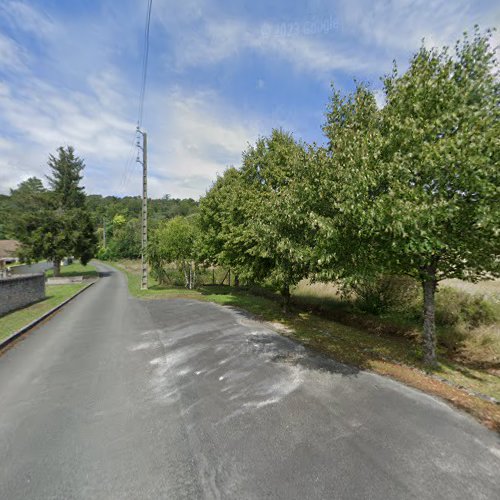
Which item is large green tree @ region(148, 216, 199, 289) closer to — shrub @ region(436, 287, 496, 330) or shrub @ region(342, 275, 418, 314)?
shrub @ region(342, 275, 418, 314)

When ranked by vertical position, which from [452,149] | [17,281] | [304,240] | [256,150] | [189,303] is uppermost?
[256,150]

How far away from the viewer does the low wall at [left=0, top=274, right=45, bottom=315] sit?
12853 millimetres

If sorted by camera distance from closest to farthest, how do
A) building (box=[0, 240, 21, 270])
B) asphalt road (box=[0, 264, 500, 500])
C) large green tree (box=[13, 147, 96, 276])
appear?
asphalt road (box=[0, 264, 500, 500]), large green tree (box=[13, 147, 96, 276]), building (box=[0, 240, 21, 270])

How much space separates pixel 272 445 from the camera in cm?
410

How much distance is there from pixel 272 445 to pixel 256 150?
1349 cm

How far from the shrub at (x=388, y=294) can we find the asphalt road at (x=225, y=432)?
6.95 metres

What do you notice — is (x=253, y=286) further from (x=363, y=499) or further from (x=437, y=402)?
(x=363, y=499)

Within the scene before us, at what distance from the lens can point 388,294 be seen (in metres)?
13.3

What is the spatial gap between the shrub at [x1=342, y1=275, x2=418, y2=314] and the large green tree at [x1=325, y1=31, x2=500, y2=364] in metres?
6.10

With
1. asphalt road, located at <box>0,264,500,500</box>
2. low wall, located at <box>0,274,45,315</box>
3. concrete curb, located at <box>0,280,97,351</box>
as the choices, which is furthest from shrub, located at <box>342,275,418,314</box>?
low wall, located at <box>0,274,45,315</box>

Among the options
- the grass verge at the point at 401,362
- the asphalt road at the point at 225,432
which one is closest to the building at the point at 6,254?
the asphalt road at the point at 225,432

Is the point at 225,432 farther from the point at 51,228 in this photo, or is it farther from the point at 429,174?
the point at 51,228

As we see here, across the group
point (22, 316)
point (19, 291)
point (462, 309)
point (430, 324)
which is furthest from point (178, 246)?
point (430, 324)

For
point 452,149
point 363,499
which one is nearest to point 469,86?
point 452,149
